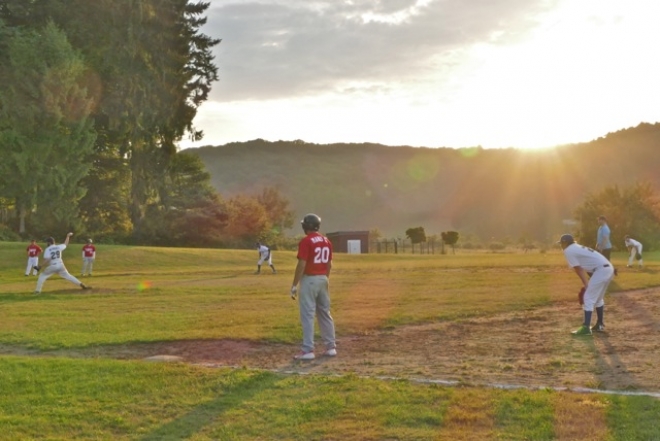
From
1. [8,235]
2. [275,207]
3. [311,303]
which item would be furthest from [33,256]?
[275,207]

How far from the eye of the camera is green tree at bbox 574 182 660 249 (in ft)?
200

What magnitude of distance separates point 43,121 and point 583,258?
42722 millimetres

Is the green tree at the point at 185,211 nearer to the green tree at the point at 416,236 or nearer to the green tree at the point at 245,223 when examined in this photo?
the green tree at the point at 245,223

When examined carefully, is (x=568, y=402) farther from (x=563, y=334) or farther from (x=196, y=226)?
(x=196, y=226)

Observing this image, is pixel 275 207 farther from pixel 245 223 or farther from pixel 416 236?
pixel 416 236

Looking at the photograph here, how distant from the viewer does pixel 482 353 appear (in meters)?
11.2

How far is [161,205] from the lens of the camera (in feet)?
209

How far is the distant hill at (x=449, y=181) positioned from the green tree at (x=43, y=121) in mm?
94806

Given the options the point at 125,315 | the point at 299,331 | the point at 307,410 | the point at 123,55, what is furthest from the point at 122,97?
the point at 307,410

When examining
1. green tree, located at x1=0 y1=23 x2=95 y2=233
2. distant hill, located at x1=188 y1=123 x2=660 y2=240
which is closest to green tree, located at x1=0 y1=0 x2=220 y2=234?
green tree, located at x1=0 y1=23 x2=95 y2=233

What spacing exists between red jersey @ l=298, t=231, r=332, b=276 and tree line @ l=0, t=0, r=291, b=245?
1565 inches

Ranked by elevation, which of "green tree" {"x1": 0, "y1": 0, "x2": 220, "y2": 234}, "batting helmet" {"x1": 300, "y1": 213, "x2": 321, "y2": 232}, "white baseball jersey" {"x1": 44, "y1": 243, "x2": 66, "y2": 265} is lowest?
"white baseball jersey" {"x1": 44, "y1": 243, "x2": 66, "y2": 265}

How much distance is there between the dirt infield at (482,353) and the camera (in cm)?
927

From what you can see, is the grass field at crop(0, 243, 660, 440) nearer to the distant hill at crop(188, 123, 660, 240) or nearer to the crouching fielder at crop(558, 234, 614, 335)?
the crouching fielder at crop(558, 234, 614, 335)
